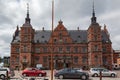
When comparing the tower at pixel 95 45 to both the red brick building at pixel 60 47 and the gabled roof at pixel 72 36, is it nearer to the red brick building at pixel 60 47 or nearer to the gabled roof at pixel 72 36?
the red brick building at pixel 60 47

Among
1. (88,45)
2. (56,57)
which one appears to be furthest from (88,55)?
(56,57)

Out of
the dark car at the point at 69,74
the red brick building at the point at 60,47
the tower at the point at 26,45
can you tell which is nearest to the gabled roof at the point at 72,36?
the red brick building at the point at 60,47

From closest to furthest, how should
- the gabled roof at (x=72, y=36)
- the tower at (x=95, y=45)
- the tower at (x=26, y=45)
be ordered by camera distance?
the tower at (x=95, y=45)
the tower at (x=26, y=45)
the gabled roof at (x=72, y=36)

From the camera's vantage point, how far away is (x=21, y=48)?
275ft

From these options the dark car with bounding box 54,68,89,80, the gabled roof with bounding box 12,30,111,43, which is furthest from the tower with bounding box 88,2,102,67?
the dark car with bounding box 54,68,89,80

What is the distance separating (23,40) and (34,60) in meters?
7.73

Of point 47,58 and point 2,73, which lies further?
point 47,58

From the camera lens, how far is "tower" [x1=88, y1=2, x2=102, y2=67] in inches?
3241

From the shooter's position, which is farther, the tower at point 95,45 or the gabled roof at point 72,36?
the gabled roof at point 72,36

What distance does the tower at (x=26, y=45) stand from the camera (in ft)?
275

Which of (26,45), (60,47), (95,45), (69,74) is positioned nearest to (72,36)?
(60,47)

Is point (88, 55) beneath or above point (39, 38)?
beneath

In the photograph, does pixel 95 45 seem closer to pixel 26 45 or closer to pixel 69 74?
pixel 26 45

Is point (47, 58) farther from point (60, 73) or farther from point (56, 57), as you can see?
point (60, 73)
